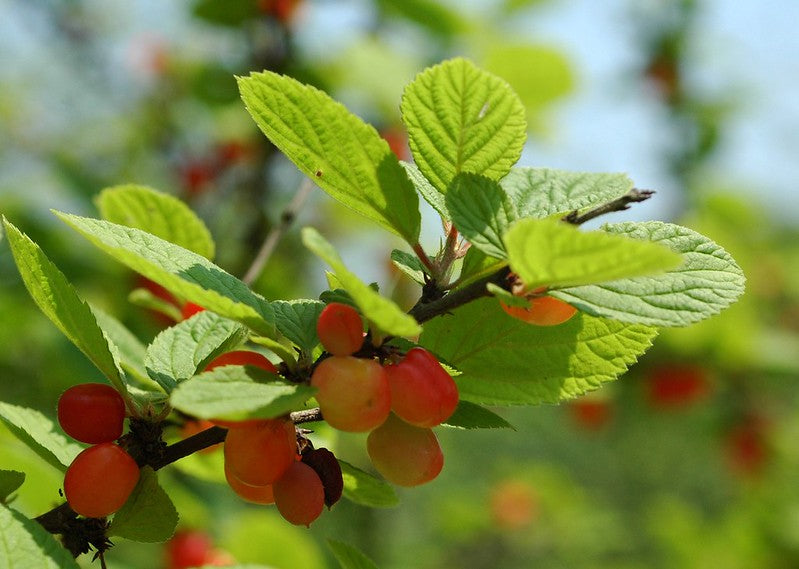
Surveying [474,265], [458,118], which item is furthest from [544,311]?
[458,118]

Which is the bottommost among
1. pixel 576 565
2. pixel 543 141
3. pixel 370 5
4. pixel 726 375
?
pixel 576 565

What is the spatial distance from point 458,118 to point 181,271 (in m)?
0.27

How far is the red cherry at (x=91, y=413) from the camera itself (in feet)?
2.43

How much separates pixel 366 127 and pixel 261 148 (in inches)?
83.1

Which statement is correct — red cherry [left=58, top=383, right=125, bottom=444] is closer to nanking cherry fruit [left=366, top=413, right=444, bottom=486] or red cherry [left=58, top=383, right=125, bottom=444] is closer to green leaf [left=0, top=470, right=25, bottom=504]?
green leaf [left=0, top=470, right=25, bottom=504]

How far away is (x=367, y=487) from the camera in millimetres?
868

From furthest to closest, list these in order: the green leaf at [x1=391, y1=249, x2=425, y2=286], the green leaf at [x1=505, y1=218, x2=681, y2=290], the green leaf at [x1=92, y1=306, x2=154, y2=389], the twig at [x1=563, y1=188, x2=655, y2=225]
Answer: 1. the green leaf at [x1=92, y1=306, x2=154, y2=389]
2. the green leaf at [x1=391, y1=249, x2=425, y2=286]
3. the twig at [x1=563, y1=188, x2=655, y2=225]
4. the green leaf at [x1=505, y1=218, x2=681, y2=290]

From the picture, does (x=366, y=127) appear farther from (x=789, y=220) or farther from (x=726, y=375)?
(x=789, y=220)

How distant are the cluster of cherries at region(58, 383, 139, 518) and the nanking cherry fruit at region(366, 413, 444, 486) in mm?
218

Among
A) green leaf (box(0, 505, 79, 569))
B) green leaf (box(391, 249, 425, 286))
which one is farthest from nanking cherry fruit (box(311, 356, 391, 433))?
green leaf (box(0, 505, 79, 569))

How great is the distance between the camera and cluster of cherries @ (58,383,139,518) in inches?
27.0

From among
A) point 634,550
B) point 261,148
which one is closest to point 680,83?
point 261,148

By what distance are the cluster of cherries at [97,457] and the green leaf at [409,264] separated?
0.29 m

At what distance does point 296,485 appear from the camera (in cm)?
71
